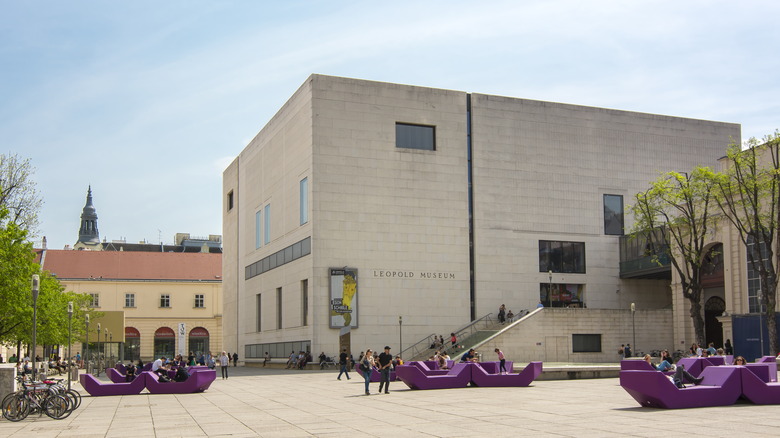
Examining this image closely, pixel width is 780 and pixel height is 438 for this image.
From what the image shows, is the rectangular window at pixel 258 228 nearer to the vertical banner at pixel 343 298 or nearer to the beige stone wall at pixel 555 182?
the vertical banner at pixel 343 298

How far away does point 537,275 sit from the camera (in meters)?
61.4

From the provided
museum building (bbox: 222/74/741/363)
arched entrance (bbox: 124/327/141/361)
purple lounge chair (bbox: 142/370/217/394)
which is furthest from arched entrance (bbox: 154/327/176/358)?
purple lounge chair (bbox: 142/370/217/394)

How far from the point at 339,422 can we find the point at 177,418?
15.3 ft

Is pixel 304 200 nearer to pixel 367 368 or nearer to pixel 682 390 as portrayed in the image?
pixel 367 368

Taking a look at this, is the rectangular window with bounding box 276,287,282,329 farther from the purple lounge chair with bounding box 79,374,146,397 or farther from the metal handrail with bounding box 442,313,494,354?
the purple lounge chair with bounding box 79,374,146,397

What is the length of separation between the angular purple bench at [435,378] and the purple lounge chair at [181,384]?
753 cm

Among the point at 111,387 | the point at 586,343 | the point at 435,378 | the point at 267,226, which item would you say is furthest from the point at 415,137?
the point at 111,387

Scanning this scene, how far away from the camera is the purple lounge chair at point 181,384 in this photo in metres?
31.0

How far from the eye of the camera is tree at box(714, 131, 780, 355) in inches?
1618

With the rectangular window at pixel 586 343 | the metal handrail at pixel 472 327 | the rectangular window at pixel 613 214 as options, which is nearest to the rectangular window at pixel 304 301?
Result: the metal handrail at pixel 472 327

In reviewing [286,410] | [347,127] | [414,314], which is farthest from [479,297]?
[286,410]

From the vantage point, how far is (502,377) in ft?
98.8

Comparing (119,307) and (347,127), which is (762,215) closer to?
(347,127)

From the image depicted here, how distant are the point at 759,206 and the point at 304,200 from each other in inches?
1161
